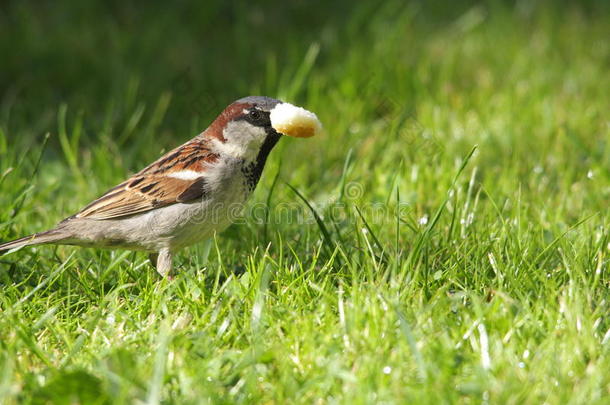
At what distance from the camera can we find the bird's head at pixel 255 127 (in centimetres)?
380

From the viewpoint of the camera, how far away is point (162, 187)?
3973 mm

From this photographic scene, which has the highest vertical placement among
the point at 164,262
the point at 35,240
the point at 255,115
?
the point at 255,115

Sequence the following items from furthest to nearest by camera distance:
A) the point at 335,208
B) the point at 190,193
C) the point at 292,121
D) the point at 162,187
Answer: the point at 335,208 → the point at 162,187 → the point at 190,193 → the point at 292,121

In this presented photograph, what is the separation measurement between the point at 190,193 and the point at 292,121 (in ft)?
1.95

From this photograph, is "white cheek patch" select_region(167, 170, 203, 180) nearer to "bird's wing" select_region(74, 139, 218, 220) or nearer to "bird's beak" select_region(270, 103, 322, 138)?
"bird's wing" select_region(74, 139, 218, 220)

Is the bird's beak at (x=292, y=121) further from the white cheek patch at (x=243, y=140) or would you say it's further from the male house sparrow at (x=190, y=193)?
the white cheek patch at (x=243, y=140)

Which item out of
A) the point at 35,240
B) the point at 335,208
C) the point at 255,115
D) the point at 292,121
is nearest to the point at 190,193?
the point at 255,115

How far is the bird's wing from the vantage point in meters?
3.89

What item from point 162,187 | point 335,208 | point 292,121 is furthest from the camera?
point 335,208

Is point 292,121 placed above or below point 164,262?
above

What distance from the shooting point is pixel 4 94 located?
20.2 feet

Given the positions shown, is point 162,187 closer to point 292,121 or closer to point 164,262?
point 164,262

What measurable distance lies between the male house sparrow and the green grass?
14 centimetres

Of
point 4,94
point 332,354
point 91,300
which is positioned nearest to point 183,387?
point 332,354
